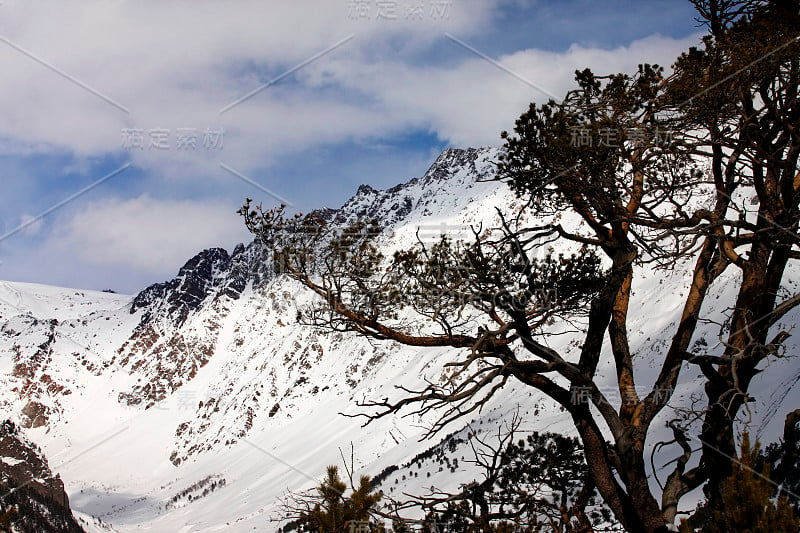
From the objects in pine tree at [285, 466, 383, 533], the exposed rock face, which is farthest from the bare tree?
the exposed rock face

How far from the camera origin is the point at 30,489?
115 meters

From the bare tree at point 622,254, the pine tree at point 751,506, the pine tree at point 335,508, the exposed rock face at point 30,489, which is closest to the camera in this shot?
the pine tree at point 751,506

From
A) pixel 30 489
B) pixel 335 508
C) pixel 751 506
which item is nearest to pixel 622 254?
pixel 751 506

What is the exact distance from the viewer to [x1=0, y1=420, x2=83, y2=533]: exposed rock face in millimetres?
97625

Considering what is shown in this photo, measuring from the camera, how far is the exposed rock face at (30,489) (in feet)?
320

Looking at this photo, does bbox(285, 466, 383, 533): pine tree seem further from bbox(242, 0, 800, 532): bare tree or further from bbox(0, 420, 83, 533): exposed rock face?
bbox(0, 420, 83, 533): exposed rock face

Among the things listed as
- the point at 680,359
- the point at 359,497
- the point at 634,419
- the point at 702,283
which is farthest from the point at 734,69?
the point at 359,497

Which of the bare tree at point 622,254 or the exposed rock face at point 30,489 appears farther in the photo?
the exposed rock face at point 30,489

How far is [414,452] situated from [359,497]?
3225 inches

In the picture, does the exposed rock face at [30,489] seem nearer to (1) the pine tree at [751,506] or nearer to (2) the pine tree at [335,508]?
(2) the pine tree at [335,508]

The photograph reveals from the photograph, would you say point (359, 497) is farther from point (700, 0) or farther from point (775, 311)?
point (700, 0)

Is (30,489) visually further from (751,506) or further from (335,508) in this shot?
(751,506)

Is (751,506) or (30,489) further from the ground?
(30,489)

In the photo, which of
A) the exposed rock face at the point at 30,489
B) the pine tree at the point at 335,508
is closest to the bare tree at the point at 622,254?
the pine tree at the point at 335,508
